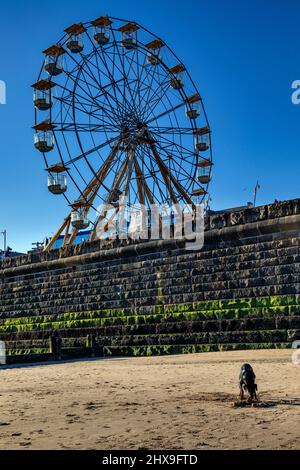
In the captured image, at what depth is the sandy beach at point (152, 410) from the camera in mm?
4523

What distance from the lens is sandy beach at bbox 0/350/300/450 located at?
4523 mm

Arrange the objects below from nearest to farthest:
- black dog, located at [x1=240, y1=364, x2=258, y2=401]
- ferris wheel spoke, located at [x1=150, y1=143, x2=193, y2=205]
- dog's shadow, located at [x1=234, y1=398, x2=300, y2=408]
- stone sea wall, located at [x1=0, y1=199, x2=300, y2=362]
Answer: dog's shadow, located at [x1=234, y1=398, x2=300, y2=408], black dog, located at [x1=240, y1=364, x2=258, y2=401], stone sea wall, located at [x1=0, y1=199, x2=300, y2=362], ferris wheel spoke, located at [x1=150, y1=143, x2=193, y2=205]

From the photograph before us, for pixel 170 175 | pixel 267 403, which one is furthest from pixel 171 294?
pixel 170 175

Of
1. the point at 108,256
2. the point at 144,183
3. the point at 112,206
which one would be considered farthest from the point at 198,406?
the point at 144,183

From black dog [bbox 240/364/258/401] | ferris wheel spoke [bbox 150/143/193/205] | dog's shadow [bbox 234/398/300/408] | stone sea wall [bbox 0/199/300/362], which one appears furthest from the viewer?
ferris wheel spoke [bbox 150/143/193/205]

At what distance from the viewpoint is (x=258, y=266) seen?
13.7 m

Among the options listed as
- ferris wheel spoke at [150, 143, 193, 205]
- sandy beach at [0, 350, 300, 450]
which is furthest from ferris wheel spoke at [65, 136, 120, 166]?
sandy beach at [0, 350, 300, 450]

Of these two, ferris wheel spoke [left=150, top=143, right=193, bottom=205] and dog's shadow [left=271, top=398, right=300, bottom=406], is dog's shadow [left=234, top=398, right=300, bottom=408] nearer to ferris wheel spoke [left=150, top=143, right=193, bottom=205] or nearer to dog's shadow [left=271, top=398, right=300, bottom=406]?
dog's shadow [left=271, top=398, right=300, bottom=406]

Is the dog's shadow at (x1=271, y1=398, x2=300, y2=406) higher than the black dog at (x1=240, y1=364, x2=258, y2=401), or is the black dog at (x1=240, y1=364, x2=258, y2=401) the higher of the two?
the black dog at (x1=240, y1=364, x2=258, y2=401)

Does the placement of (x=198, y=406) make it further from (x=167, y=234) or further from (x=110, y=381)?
(x=167, y=234)

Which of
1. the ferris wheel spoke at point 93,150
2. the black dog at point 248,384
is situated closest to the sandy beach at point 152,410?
the black dog at point 248,384

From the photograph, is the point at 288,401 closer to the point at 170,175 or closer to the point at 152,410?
the point at 152,410

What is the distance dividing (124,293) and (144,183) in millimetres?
10649
